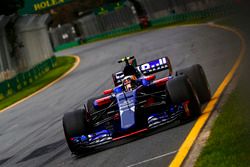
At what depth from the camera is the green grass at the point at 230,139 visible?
7261 mm

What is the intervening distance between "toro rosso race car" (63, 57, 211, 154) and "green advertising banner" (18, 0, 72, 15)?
38543 mm

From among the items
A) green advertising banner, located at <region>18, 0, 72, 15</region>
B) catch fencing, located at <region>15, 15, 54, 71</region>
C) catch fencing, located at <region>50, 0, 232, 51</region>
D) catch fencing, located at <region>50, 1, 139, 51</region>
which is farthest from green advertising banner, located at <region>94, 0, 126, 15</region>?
green advertising banner, located at <region>18, 0, 72, 15</region>

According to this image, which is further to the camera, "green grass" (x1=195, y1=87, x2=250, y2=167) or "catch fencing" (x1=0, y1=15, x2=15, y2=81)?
"catch fencing" (x1=0, y1=15, x2=15, y2=81)

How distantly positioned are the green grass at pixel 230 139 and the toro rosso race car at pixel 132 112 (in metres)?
0.66

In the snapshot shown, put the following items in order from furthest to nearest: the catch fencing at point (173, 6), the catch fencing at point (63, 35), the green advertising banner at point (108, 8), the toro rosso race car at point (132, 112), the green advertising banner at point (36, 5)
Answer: the catch fencing at point (63, 35)
the green advertising banner at point (108, 8)
the green advertising banner at point (36, 5)
the catch fencing at point (173, 6)
the toro rosso race car at point (132, 112)

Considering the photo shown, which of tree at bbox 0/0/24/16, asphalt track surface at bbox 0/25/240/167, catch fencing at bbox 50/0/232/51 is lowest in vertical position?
catch fencing at bbox 50/0/232/51

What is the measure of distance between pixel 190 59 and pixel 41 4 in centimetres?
3037

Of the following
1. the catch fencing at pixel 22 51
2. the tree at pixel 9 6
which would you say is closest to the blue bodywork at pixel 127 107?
the catch fencing at pixel 22 51

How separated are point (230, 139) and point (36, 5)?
43.7 metres

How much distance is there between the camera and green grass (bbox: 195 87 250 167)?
7261mm

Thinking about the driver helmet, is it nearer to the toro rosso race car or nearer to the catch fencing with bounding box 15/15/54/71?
the toro rosso race car

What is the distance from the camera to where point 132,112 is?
10.8 metres

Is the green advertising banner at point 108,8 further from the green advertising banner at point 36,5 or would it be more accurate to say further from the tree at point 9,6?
the tree at point 9,6

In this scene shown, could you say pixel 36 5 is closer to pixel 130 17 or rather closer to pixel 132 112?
pixel 130 17
